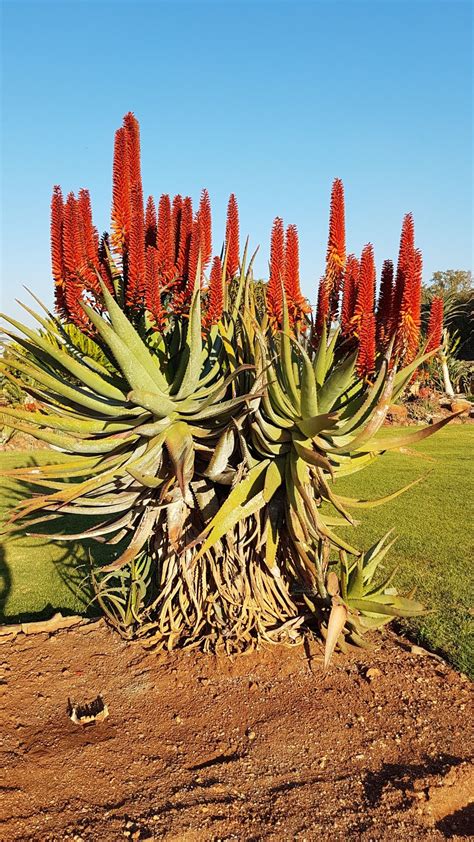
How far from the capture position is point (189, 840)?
2189 millimetres

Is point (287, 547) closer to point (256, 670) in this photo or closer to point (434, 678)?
point (256, 670)

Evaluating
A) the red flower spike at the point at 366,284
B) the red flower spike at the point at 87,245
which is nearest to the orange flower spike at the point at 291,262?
the red flower spike at the point at 366,284

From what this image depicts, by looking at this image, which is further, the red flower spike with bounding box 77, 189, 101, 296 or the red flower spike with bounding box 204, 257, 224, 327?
the red flower spike with bounding box 77, 189, 101, 296

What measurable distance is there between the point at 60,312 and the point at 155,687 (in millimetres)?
2124

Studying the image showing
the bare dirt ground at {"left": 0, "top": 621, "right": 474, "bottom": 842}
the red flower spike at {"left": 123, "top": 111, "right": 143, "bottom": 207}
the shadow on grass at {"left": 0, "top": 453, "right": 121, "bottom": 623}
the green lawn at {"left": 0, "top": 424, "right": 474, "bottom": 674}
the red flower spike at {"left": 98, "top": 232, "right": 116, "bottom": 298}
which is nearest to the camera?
the bare dirt ground at {"left": 0, "top": 621, "right": 474, "bottom": 842}

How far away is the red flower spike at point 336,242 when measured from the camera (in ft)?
10.0

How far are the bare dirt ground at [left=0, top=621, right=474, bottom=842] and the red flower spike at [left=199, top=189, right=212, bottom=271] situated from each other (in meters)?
2.31

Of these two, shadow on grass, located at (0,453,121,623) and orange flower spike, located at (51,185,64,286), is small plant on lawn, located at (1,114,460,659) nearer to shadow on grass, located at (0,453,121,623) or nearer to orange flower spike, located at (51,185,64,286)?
orange flower spike, located at (51,185,64,286)

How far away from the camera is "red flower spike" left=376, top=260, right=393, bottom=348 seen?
3109mm

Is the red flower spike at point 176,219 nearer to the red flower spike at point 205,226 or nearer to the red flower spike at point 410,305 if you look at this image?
the red flower spike at point 205,226

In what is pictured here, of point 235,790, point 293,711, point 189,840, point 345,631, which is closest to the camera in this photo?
point 189,840

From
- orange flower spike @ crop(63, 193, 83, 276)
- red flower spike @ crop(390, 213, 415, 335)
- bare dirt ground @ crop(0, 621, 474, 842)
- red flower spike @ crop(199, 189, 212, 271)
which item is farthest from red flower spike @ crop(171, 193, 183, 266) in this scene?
bare dirt ground @ crop(0, 621, 474, 842)

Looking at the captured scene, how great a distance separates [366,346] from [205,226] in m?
1.16

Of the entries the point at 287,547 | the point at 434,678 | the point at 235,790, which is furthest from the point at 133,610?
the point at 434,678
